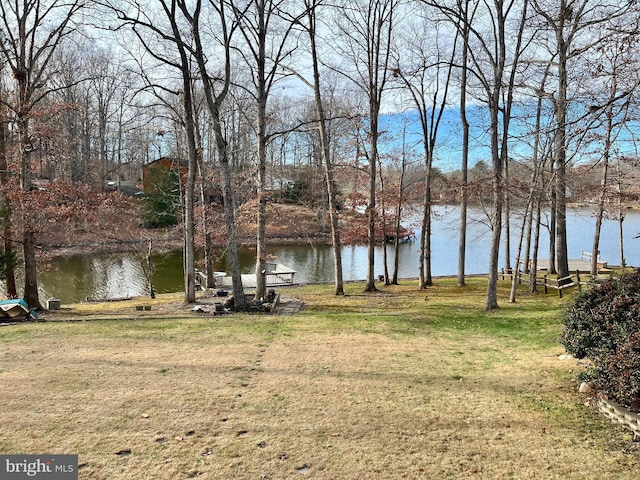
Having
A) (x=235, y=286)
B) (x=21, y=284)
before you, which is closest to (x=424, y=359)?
(x=235, y=286)

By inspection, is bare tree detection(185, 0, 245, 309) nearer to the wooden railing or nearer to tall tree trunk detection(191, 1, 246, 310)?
tall tree trunk detection(191, 1, 246, 310)

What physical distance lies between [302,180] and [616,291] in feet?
94.9

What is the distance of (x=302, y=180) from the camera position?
33.7 m

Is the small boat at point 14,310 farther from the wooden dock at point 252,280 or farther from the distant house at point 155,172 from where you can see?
the distant house at point 155,172

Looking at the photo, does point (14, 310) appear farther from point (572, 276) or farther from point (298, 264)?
point (298, 264)

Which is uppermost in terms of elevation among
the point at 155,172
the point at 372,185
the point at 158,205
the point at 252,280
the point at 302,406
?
the point at 155,172

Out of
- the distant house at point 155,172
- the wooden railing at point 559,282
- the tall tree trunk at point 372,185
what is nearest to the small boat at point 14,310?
the tall tree trunk at point 372,185

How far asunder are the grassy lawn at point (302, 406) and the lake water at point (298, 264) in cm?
828

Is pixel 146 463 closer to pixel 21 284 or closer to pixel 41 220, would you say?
pixel 41 220

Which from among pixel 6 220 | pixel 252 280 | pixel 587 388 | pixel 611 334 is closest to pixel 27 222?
pixel 6 220

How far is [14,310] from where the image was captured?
9.73 metres

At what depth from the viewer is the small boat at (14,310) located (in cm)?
959

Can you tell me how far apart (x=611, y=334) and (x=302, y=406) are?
3.54 meters

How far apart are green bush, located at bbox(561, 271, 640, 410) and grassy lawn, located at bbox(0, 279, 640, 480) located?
1.20ft
